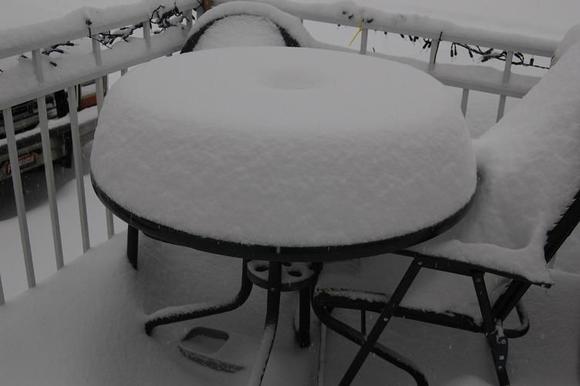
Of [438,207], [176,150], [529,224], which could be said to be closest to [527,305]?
[529,224]

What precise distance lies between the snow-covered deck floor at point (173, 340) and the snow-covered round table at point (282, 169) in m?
0.70

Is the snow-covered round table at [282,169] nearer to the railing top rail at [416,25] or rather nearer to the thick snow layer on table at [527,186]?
the thick snow layer on table at [527,186]

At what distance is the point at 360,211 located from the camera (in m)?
1.39

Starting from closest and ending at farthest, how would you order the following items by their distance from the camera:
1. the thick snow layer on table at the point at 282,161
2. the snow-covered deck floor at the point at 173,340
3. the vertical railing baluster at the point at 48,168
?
the thick snow layer on table at the point at 282,161
the snow-covered deck floor at the point at 173,340
the vertical railing baluster at the point at 48,168

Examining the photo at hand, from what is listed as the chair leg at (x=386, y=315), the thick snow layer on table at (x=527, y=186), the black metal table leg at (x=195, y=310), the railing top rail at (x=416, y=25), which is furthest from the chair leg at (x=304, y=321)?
the railing top rail at (x=416, y=25)

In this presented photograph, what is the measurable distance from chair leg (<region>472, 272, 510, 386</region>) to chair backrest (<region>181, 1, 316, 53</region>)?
57.8 inches

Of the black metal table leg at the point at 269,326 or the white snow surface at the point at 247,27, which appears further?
the white snow surface at the point at 247,27

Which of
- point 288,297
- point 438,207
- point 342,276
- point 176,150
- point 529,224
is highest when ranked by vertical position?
point 176,150

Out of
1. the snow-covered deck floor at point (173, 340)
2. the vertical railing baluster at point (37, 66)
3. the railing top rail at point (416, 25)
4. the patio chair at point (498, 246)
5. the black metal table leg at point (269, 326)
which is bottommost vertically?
the snow-covered deck floor at point (173, 340)

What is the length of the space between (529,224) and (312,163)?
27.5 inches

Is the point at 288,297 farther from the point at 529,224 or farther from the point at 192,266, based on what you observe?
the point at 529,224

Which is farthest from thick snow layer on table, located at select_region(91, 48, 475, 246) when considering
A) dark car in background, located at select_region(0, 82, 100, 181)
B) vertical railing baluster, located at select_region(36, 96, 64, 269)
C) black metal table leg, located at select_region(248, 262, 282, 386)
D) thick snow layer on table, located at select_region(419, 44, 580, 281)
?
dark car in background, located at select_region(0, 82, 100, 181)

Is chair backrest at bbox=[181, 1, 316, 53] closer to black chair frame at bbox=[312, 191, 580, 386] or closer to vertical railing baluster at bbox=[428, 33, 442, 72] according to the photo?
vertical railing baluster at bbox=[428, 33, 442, 72]

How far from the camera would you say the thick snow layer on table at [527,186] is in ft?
5.30
